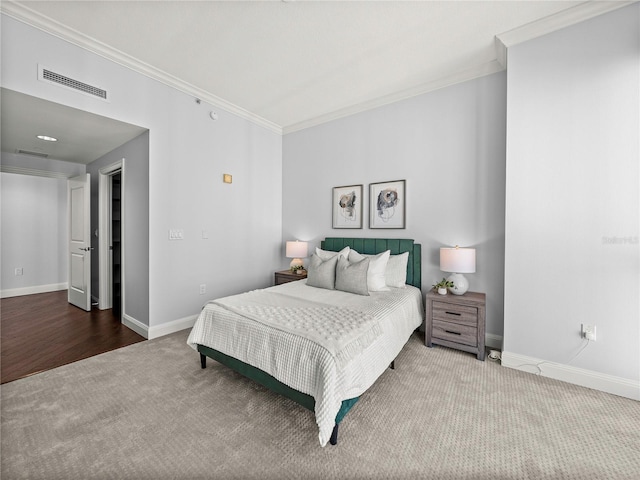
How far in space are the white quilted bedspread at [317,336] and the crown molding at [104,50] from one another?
2661mm

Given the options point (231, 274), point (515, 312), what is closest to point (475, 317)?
point (515, 312)

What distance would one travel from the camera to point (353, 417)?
1.79m

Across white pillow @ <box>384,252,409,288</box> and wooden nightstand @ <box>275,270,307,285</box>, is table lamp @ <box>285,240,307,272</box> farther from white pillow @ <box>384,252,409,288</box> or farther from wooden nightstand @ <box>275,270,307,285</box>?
white pillow @ <box>384,252,409,288</box>

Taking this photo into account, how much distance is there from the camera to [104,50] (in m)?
2.58

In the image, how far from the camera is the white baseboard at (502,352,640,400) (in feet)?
6.59

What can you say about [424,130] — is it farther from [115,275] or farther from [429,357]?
[115,275]

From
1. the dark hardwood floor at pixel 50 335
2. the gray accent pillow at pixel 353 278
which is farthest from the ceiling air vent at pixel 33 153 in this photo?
the gray accent pillow at pixel 353 278

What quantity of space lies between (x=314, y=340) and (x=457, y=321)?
1.78 m

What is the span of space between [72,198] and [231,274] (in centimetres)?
311

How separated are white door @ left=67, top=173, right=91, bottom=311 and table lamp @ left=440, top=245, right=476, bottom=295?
508cm

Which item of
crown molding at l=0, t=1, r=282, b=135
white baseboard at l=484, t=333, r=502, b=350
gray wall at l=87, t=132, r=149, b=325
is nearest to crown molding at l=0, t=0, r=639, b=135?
crown molding at l=0, t=1, r=282, b=135

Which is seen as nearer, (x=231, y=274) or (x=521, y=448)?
(x=521, y=448)

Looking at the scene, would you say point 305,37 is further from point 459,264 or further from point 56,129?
point 56,129

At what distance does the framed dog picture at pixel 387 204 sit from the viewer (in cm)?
349
